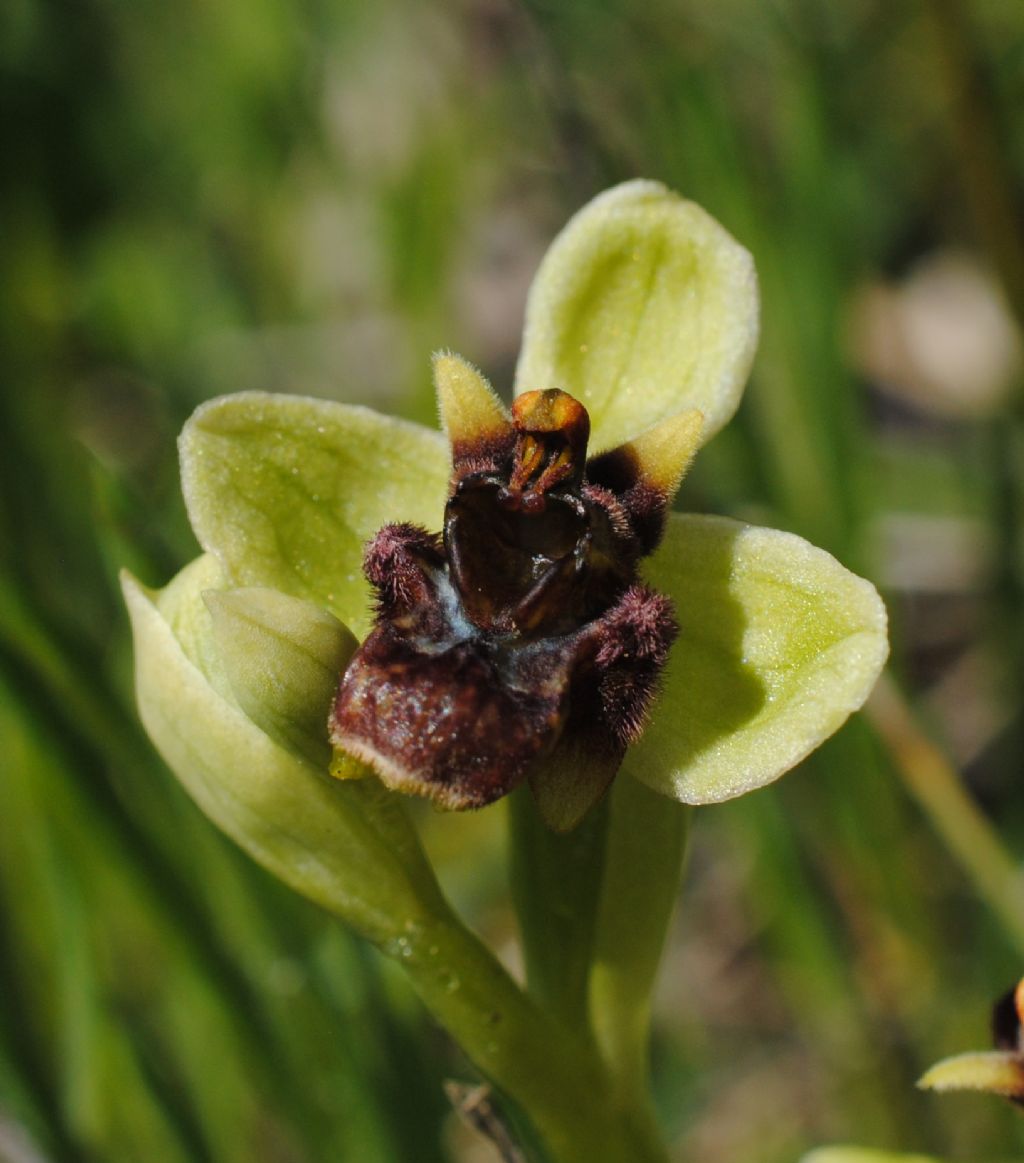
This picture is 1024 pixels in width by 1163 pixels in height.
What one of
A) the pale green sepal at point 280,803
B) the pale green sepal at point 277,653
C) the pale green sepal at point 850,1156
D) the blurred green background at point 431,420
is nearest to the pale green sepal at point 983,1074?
the pale green sepal at point 850,1156

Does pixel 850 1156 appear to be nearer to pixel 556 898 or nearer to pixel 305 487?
pixel 556 898

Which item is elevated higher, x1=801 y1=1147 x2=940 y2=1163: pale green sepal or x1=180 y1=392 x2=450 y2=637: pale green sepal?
x1=180 y1=392 x2=450 y2=637: pale green sepal

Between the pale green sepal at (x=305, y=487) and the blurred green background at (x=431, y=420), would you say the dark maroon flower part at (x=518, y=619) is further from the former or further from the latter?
the blurred green background at (x=431, y=420)

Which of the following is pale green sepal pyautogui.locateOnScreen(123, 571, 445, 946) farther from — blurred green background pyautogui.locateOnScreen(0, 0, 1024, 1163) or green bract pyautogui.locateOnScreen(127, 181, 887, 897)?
blurred green background pyautogui.locateOnScreen(0, 0, 1024, 1163)

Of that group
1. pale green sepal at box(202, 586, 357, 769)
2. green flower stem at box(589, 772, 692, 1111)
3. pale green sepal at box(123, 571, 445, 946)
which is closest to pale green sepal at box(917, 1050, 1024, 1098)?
green flower stem at box(589, 772, 692, 1111)

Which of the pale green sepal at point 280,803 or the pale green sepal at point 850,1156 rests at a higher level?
the pale green sepal at point 280,803

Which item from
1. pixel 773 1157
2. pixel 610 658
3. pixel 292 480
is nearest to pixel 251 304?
pixel 773 1157
